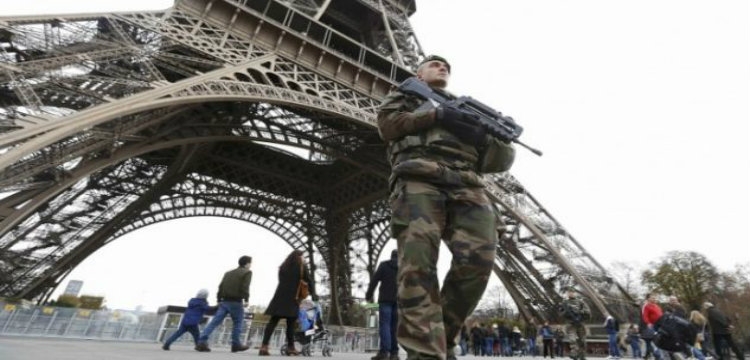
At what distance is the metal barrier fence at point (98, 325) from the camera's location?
29.7 feet

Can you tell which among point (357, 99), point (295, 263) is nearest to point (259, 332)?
point (295, 263)

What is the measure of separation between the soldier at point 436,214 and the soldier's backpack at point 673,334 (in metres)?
5.35

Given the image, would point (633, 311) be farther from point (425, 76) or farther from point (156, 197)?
point (156, 197)

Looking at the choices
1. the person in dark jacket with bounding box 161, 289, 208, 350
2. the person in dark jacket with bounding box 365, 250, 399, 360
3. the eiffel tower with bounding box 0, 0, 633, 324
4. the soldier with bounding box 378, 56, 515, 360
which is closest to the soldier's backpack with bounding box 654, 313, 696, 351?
the person in dark jacket with bounding box 365, 250, 399, 360

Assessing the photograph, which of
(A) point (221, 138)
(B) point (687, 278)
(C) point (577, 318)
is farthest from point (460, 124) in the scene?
(B) point (687, 278)

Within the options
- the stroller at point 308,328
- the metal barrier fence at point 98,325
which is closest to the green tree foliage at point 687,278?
the metal barrier fence at point 98,325

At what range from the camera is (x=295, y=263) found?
6.43 m

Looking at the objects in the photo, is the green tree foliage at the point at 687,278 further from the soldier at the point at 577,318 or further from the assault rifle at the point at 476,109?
the assault rifle at the point at 476,109

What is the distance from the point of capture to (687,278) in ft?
116

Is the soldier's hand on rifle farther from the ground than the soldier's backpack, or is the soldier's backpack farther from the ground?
the soldier's hand on rifle

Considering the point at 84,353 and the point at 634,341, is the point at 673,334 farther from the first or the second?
the point at 634,341

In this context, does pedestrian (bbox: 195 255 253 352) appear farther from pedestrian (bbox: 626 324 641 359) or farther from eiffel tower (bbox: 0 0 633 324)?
pedestrian (bbox: 626 324 641 359)

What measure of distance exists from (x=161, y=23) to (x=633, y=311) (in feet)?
59.4

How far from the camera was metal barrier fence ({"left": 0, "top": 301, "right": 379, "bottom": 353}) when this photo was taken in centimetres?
905
